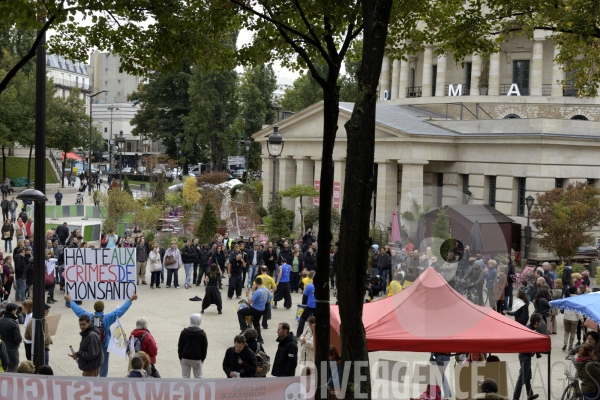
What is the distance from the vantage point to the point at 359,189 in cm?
963

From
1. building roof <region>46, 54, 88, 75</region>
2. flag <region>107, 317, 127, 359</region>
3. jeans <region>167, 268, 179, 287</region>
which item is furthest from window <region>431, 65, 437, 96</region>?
building roof <region>46, 54, 88, 75</region>

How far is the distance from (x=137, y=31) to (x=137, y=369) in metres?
5.24

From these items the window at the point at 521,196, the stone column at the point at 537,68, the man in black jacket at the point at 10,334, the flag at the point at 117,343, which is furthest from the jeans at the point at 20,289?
the stone column at the point at 537,68

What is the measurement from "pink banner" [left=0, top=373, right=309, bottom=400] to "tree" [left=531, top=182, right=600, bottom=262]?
25266mm

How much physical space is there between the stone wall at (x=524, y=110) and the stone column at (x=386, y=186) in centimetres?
1236

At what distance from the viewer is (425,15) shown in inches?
587

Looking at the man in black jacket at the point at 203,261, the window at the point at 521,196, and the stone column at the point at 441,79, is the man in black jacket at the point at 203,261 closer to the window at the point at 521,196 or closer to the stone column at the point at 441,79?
the window at the point at 521,196

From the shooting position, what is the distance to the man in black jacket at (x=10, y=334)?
14586mm

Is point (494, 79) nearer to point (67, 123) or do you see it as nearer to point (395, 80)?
point (395, 80)

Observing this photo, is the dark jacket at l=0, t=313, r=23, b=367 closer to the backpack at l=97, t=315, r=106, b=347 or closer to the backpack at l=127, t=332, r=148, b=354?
the backpack at l=97, t=315, r=106, b=347

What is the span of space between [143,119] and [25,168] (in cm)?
1169

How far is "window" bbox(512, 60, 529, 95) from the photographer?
56844 millimetres

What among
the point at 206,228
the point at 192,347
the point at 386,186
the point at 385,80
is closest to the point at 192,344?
the point at 192,347

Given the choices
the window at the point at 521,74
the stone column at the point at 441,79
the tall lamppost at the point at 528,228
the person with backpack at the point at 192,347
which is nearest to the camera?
the person with backpack at the point at 192,347
